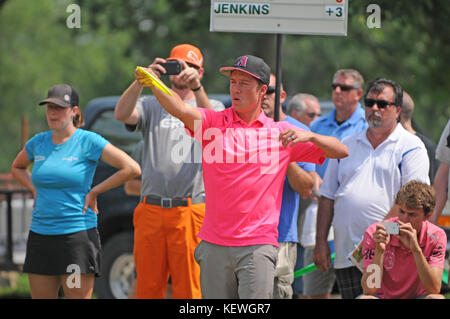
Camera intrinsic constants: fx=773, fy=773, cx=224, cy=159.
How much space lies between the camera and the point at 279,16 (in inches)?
210

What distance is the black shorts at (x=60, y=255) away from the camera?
17.2 feet

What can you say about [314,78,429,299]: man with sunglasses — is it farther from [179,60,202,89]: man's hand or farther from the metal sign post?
[179,60,202,89]: man's hand

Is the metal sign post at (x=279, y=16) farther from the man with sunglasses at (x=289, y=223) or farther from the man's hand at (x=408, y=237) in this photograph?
the man's hand at (x=408, y=237)

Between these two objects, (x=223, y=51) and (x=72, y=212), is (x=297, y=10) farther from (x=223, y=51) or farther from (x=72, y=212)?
(x=223, y=51)

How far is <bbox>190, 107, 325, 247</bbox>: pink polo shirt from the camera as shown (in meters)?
4.40

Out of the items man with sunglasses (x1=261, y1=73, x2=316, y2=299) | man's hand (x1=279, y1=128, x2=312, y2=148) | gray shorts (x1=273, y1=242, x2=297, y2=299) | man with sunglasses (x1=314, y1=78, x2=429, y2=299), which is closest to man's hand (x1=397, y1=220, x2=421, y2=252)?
man with sunglasses (x1=314, y1=78, x2=429, y2=299)

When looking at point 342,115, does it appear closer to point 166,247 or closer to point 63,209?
point 166,247

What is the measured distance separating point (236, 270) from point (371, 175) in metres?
1.55

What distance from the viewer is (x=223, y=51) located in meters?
35.2

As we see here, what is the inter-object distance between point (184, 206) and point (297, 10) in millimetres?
1631

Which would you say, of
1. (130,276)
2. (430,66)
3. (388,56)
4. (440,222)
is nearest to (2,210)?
(130,276)

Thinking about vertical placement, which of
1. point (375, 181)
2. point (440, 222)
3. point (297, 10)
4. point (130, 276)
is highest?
point (297, 10)

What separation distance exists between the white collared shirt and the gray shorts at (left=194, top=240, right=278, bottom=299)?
119 centimetres

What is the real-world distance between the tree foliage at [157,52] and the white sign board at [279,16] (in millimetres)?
6884
